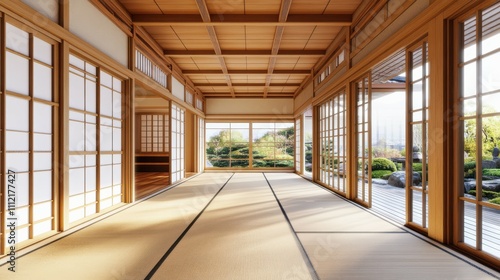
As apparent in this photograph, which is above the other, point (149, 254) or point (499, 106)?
point (499, 106)

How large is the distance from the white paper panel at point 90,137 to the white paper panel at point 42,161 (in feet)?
2.26

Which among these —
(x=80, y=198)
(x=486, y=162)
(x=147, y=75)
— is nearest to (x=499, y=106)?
(x=80, y=198)

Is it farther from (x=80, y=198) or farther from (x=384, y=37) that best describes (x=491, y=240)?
(x=80, y=198)

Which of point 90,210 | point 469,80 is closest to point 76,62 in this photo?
point 90,210

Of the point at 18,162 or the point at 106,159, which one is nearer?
the point at 18,162

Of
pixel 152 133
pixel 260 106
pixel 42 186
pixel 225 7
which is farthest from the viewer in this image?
pixel 152 133

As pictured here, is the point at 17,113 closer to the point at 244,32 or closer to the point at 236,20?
the point at 236,20

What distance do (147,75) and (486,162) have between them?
7.61 meters

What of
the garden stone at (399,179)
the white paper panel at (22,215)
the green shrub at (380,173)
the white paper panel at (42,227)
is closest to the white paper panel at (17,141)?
the white paper panel at (22,215)

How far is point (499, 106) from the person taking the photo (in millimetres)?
2242

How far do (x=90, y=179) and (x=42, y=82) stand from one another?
1.32m

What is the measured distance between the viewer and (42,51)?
8.96 feet

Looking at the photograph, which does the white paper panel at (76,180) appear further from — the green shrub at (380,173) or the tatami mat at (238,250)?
the green shrub at (380,173)

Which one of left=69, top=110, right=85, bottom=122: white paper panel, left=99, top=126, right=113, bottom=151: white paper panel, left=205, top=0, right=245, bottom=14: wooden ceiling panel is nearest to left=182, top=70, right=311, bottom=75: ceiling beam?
left=205, top=0, right=245, bottom=14: wooden ceiling panel
